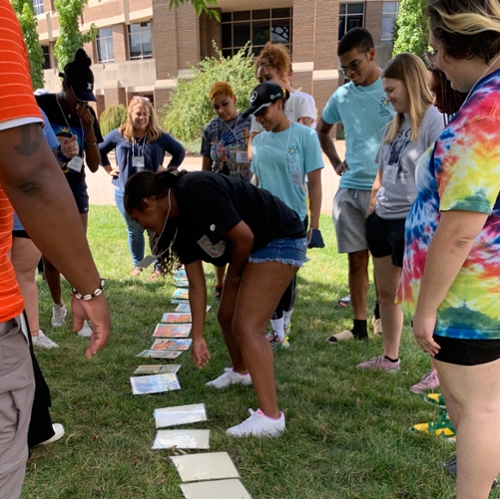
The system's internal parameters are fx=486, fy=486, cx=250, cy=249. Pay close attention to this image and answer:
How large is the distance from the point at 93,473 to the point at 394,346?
2.04 meters

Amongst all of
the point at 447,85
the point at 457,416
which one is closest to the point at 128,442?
the point at 457,416

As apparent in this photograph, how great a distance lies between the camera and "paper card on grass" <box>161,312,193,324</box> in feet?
14.2

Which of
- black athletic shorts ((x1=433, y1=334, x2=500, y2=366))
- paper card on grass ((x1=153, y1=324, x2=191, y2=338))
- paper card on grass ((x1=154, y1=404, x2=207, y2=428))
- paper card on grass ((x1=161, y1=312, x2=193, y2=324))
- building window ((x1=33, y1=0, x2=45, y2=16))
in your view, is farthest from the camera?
building window ((x1=33, y1=0, x2=45, y2=16))

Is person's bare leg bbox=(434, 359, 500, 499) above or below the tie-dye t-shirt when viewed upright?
below

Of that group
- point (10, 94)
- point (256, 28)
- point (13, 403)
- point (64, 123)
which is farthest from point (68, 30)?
point (13, 403)

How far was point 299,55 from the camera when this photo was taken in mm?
23000

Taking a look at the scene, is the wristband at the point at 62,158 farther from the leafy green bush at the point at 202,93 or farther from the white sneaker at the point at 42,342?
the leafy green bush at the point at 202,93

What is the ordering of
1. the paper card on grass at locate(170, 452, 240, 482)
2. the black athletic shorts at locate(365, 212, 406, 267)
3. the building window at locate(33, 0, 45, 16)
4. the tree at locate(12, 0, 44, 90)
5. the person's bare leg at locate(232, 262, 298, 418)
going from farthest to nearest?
the building window at locate(33, 0, 45, 16) < the tree at locate(12, 0, 44, 90) < the black athletic shorts at locate(365, 212, 406, 267) < the person's bare leg at locate(232, 262, 298, 418) < the paper card on grass at locate(170, 452, 240, 482)

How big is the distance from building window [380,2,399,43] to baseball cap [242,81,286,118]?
938 inches

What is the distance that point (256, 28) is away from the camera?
24.8 meters

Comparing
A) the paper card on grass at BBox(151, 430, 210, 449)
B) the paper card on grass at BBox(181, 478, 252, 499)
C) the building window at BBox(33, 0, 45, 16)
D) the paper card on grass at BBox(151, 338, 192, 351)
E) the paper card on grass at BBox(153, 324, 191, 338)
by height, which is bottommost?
the paper card on grass at BBox(153, 324, 191, 338)

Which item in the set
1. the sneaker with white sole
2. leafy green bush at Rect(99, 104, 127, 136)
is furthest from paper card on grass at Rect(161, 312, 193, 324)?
leafy green bush at Rect(99, 104, 127, 136)

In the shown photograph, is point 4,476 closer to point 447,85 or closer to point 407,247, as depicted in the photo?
point 407,247

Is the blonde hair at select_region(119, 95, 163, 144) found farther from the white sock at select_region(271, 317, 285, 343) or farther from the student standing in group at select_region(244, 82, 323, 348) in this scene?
the white sock at select_region(271, 317, 285, 343)
